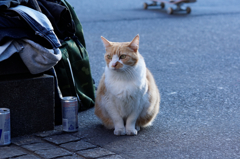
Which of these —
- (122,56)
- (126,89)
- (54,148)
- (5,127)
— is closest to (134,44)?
(122,56)

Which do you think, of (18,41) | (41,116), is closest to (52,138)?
(41,116)

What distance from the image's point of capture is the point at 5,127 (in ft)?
8.65

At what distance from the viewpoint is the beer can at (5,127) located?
8.57 feet

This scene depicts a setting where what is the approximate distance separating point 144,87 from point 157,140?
436 millimetres

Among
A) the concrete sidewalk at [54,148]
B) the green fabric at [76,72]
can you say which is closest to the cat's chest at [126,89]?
the concrete sidewalk at [54,148]

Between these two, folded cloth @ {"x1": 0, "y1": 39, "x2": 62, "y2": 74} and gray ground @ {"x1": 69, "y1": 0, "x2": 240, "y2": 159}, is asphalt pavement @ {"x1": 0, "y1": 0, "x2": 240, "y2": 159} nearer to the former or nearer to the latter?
gray ground @ {"x1": 69, "y1": 0, "x2": 240, "y2": 159}

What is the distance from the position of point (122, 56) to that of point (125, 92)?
0.29 metres

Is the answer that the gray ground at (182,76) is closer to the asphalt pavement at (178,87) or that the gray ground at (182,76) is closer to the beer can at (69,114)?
the asphalt pavement at (178,87)

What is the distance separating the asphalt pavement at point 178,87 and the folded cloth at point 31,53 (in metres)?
0.58

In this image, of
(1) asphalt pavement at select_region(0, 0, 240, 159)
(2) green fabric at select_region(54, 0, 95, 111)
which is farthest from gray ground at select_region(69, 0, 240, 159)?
(2) green fabric at select_region(54, 0, 95, 111)

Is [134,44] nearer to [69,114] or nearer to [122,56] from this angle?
[122,56]

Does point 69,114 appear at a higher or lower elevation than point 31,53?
lower

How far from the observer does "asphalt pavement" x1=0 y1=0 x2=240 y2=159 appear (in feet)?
8.90

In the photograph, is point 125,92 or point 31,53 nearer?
point 31,53
